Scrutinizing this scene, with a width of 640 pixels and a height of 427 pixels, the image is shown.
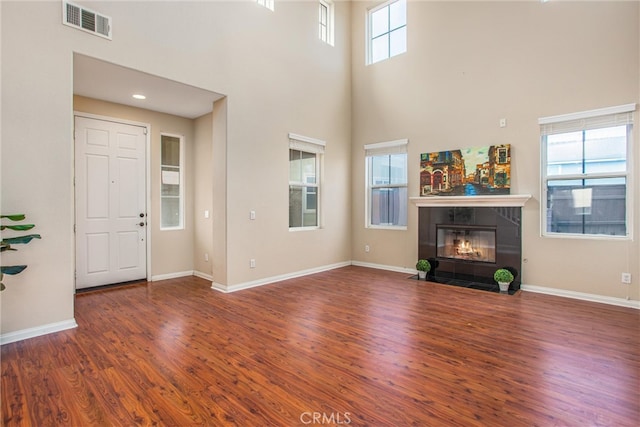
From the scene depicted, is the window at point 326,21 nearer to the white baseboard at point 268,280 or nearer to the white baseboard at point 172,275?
the white baseboard at point 268,280

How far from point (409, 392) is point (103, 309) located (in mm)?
3466

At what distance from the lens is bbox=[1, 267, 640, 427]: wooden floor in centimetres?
190

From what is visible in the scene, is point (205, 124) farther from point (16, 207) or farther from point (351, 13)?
point (351, 13)

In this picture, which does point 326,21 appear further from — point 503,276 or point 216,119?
point 503,276

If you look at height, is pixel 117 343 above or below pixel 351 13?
below

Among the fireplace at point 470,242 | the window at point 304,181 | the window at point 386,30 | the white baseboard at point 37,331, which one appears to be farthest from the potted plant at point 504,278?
the white baseboard at point 37,331

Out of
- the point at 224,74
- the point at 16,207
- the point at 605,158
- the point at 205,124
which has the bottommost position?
the point at 16,207

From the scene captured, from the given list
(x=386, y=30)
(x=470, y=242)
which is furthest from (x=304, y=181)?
(x=386, y=30)

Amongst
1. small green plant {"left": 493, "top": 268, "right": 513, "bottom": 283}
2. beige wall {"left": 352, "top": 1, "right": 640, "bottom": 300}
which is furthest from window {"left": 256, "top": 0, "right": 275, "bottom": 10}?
small green plant {"left": 493, "top": 268, "right": 513, "bottom": 283}

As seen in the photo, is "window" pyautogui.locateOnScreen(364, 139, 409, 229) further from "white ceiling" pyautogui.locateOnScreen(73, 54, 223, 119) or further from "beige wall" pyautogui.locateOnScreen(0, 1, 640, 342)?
"white ceiling" pyautogui.locateOnScreen(73, 54, 223, 119)

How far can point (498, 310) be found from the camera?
3.77m

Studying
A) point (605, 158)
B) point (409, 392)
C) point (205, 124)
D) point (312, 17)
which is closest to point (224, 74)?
point (205, 124)

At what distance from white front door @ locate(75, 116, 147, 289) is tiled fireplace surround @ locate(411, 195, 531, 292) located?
175 inches

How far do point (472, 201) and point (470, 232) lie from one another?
1.75ft
